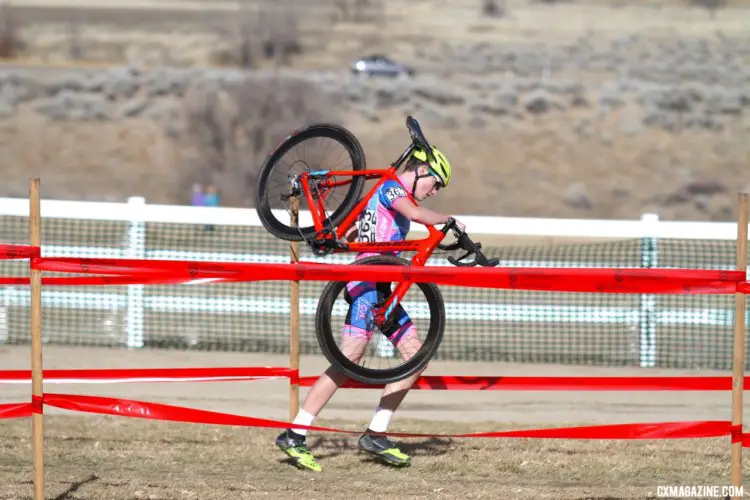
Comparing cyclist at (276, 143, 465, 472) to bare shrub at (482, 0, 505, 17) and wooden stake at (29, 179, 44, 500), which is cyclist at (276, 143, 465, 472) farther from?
bare shrub at (482, 0, 505, 17)

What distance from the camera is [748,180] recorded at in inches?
1452

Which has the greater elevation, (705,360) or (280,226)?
(280,226)

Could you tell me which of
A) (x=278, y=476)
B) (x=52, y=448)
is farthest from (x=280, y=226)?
(x=52, y=448)

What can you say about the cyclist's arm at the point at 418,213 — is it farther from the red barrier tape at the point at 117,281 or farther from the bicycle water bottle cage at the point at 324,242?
the red barrier tape at the point at 117,281

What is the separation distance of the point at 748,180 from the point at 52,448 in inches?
1276

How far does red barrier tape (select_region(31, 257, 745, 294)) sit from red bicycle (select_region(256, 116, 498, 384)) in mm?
635

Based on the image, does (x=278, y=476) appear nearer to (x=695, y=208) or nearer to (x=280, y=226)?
Answer: (x=280, y=226)

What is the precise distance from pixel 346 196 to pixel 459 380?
1391 millimetres

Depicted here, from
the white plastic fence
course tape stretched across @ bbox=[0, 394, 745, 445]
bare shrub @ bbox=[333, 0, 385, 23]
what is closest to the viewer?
course tape stretched across @ bbox=[0, 394, 745, 445]

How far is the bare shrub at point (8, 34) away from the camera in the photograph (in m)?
50.5

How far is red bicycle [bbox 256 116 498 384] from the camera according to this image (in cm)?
681

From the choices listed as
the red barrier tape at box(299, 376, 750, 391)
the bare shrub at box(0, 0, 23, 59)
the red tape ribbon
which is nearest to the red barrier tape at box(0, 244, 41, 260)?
the red tape ribbon

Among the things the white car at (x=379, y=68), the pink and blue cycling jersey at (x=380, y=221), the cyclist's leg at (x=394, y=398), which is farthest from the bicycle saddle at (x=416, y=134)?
the white car at (x=379, y=68)

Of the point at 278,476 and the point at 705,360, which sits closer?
the point at 278,476
